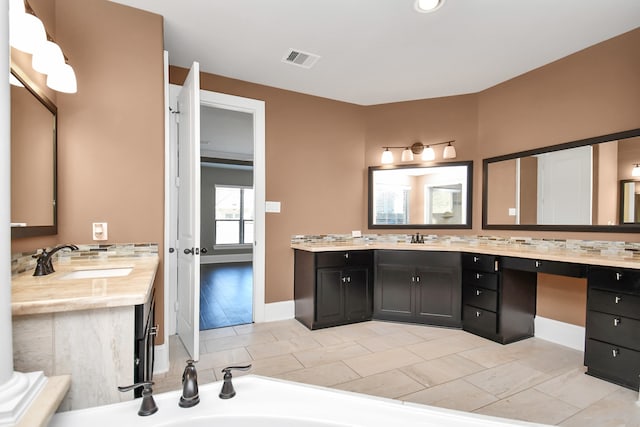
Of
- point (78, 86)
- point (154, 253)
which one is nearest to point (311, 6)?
point (78, 86)

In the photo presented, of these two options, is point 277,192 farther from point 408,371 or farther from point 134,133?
point 408,371

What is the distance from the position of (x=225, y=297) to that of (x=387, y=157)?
306 cm

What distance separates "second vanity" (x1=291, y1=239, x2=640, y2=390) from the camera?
84.9 inches

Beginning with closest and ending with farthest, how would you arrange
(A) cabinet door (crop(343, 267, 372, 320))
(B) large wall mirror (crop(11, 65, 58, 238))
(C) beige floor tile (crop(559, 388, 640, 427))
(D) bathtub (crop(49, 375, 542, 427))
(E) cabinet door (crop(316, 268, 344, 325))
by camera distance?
(D) bathtub (crop(49, 375, 542, 427)) → (B) large wall mirror (crop(11, 65, 58, 238)) → (C) beige floor tile (crop(559, 388, 640, 427)) → (E) cabinet door (crop(316, 268, 344, 325)) → (A) cabinet door (crop(343, 267, 372, 320))

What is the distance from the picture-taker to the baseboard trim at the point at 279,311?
3510 millimetres

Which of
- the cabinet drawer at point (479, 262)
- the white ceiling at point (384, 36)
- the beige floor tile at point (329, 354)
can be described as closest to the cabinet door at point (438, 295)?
the cabinet drawer at point (479, 262)

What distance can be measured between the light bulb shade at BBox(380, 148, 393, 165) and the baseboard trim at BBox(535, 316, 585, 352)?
7.68ft

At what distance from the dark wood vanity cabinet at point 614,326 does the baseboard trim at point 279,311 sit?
8.83ft

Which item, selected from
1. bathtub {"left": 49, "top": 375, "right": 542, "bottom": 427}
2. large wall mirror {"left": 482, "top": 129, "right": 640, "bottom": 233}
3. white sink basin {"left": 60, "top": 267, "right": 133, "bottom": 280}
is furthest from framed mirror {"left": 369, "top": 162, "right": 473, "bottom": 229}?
bathtub {"left": 49, "top": 375, "right": 542, "bottom": 427}

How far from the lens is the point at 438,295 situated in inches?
131

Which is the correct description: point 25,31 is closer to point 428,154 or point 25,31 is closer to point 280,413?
point 280,413

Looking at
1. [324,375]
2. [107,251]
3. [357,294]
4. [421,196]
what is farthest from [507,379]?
[107,251]

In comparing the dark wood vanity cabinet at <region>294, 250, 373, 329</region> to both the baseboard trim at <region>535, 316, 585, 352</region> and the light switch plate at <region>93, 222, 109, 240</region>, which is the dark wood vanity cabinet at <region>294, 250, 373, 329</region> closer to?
the baseboard trim at <region>535, 316, 585, 352</region>

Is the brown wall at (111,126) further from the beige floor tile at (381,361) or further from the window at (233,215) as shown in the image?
the window at (233,215)
